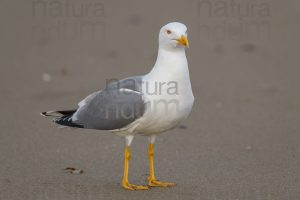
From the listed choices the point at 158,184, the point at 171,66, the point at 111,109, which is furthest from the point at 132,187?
the point at 171,66

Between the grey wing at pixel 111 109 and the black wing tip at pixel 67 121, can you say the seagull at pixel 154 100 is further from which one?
the black wing tip at pixel 67 121

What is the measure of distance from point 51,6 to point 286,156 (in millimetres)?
9888

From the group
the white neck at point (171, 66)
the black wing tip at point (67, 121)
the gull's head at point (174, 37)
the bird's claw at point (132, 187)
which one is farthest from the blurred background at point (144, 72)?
the gull's head at point (174, 37)

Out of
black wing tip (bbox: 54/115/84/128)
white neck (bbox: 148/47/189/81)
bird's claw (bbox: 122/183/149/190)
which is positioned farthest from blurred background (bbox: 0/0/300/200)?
white neck (bbox: 148/47/189/81)

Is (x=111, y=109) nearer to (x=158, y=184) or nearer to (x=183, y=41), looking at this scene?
(x=158, y=184)

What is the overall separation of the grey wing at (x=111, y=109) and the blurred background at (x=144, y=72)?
611mm

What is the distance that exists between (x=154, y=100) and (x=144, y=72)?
6013 millimetres

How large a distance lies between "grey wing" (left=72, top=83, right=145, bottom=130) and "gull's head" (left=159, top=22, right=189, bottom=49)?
1.95 ft

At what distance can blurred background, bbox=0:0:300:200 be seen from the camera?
26.0 feet

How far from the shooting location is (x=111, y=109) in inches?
306

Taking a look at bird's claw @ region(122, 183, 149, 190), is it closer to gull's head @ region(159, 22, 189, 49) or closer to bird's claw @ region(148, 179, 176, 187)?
bird's claw @ region(148, 179, 176, 187)

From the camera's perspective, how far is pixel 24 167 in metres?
8.38

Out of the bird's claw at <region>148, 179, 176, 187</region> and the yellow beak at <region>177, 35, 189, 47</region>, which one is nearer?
the yellow beak at <region>177, 35, 189, 47</region>

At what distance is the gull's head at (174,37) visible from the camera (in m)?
7.52
